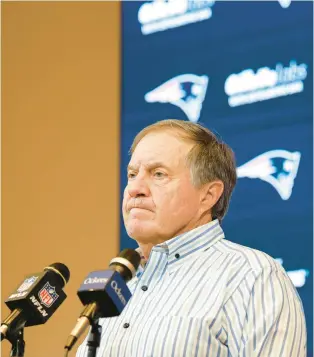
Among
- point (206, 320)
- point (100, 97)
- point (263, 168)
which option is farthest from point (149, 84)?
→ point (206, 320)

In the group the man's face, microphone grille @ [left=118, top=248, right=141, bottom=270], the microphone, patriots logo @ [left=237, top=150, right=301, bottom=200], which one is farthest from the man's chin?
patriots logo @ [left=237, top=150, right=301, bottom=200]

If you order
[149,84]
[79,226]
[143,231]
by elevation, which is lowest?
[79,226]

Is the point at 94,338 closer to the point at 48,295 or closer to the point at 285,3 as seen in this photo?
the point at 48,295

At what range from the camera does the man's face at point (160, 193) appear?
2.82m

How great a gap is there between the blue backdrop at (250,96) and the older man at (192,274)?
1108 millimetres

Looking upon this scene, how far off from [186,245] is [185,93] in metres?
1.80

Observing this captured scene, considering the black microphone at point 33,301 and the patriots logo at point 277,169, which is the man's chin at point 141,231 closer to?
the black microphone at point 33,301

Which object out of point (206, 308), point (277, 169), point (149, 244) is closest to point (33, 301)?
point (206, 308)

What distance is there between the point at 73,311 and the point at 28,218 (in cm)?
60

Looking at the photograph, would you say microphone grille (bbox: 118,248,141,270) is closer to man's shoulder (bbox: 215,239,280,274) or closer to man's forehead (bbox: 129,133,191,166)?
man's shoulder (bbox: 215,239,280,274)

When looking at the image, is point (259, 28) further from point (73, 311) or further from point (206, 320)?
point (206, 320)

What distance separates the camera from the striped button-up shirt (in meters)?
2.49

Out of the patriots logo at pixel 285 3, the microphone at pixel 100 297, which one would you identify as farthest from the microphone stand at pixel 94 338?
the patriots logo at pixel 285 3

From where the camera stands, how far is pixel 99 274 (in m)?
2.22
